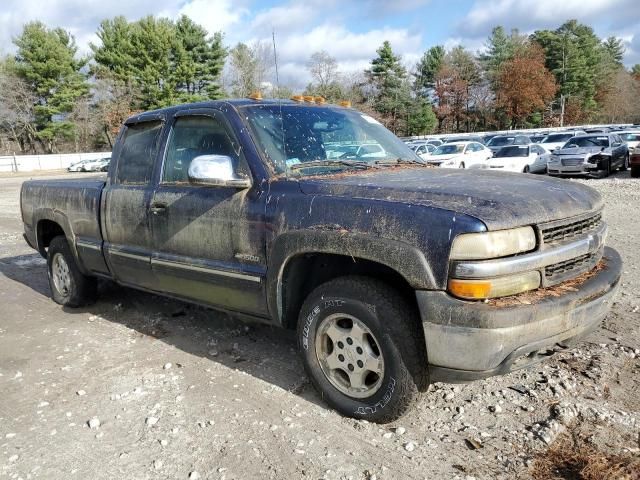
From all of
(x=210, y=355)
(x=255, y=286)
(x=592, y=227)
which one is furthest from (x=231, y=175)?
(x=592, y=227)

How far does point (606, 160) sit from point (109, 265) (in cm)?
1956

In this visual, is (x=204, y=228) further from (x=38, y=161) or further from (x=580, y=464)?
(x=38, y=161)

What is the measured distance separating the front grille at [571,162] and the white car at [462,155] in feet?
8.92

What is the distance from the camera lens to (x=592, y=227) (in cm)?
328

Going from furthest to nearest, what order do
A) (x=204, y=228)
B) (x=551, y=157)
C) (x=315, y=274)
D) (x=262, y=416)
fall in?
(x=551, y=157)
(x=204, y=228)
(x=315, y=274)
(x=262, y=416)

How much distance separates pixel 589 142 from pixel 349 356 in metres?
21.3

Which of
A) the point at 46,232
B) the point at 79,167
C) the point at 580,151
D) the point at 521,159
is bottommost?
the point at 79,167

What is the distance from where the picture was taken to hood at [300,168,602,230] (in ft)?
8.89

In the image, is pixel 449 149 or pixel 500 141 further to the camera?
pixel 500 141

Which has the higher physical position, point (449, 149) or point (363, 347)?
point (449, 149)

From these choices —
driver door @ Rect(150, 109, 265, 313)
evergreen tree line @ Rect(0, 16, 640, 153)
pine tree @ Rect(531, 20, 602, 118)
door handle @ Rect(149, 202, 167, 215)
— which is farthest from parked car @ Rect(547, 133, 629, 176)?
pine tree @ Rect(531, 20, 602, 118)

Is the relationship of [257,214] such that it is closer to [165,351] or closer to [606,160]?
[165,351]

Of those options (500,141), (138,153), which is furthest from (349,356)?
(500,141)

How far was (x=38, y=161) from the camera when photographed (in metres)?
48.5
